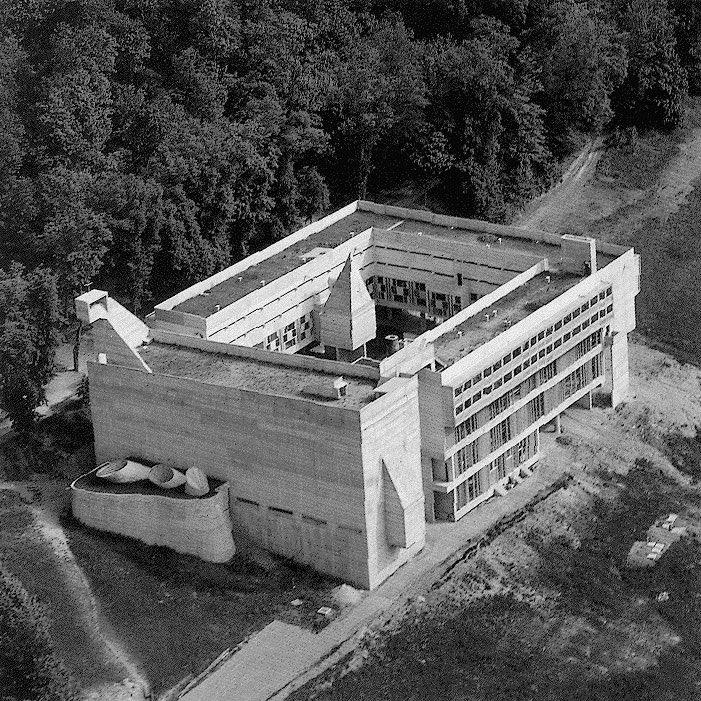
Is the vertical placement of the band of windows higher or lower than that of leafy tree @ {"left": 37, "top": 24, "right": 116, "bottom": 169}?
lower

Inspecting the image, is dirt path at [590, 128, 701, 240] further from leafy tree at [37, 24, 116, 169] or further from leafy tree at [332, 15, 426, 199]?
leafy tree at [37, 24, 116, 169]

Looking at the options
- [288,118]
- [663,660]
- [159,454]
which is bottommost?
[663,660]

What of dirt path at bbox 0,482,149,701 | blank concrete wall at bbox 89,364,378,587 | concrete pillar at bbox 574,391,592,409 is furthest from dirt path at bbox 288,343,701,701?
dirt path at bbox 0,482,149,701

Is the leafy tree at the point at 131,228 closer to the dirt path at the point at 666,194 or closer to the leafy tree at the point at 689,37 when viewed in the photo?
the dirt path at the point at 666,194

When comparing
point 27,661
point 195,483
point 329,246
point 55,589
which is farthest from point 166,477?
point 329,246

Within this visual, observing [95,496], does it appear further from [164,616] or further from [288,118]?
[288,118]

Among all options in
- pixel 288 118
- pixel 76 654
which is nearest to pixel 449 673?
pixel 76 654

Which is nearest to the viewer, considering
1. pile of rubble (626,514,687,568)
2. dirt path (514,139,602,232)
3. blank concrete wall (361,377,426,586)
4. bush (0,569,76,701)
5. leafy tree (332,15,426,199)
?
bush (0,569,76,701)
